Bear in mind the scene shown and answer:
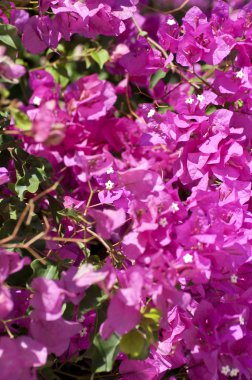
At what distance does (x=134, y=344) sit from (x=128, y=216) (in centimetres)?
28

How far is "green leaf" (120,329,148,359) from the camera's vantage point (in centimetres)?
85

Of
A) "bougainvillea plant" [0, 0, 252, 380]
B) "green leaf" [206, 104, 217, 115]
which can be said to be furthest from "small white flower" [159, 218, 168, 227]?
"green leaf" [206, 104, 217, 115]

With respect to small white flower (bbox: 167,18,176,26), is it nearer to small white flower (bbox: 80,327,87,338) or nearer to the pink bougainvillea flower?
the pink bougainvillea flower

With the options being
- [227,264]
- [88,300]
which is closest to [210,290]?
[227,264]

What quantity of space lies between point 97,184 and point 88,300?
0.33 metres

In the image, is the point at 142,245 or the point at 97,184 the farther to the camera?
the point at 97,184

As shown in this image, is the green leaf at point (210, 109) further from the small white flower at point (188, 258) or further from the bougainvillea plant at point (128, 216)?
the small white flower at point (188, 258)

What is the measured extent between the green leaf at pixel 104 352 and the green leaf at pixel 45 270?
0.11 metres

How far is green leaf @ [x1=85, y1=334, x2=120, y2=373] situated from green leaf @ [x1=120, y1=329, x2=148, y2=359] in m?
0.04

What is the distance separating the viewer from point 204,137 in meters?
1.13

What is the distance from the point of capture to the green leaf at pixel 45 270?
94cm

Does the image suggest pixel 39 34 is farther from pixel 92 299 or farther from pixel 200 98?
pixel 92 299

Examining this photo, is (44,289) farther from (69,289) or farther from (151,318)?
(151,318)

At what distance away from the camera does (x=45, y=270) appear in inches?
37.2
